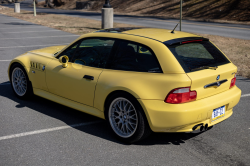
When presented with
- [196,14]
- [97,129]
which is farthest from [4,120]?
[196,14]

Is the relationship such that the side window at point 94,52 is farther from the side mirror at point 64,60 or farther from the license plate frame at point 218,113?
the license plate frame at point 218,113

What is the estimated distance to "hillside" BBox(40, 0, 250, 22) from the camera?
2800 cm

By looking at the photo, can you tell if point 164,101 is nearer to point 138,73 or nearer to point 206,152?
point 138,73

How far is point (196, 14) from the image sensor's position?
101ft

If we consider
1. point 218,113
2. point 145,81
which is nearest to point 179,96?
point 145,81

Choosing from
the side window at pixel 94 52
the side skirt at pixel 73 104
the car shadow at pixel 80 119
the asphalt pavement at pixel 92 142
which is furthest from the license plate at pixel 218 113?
the side window at pixel 94 52

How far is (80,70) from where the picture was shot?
4871 mm

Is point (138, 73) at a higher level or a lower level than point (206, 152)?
higher

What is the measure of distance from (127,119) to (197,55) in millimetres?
1348

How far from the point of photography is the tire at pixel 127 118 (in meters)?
4.12

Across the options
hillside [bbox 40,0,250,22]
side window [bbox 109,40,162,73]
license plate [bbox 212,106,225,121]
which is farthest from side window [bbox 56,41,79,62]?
hillside [bbox 40,0,250,22]

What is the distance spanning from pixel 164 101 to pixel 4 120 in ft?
9.13

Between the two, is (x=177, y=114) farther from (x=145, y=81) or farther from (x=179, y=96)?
(x=145, y=81)

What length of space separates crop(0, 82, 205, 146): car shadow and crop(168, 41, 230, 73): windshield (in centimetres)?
109
